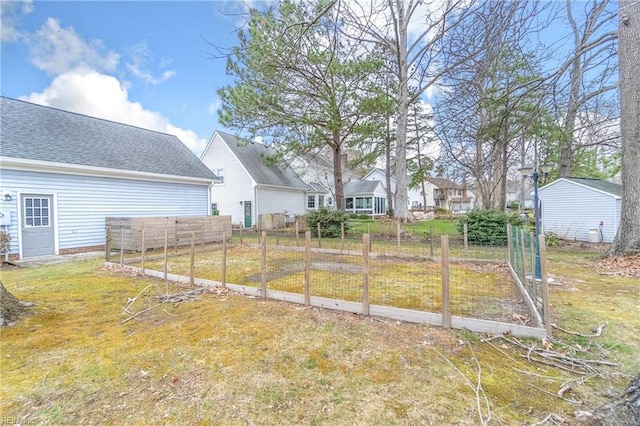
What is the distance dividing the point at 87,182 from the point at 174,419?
35.9ft

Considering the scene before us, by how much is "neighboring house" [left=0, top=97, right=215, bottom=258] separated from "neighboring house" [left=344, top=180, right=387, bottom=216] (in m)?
17.2

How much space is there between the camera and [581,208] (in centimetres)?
1205

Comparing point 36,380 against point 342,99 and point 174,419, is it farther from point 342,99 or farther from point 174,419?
point 342,99

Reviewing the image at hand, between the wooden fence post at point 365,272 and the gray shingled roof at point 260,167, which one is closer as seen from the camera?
the wooden fence post at point 365,272

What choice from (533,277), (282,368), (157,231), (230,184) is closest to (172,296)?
(282,368)

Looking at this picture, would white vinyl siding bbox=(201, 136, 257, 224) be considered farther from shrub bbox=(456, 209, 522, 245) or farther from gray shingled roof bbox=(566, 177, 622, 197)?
gray shingled roof bbox=(566, 177, 622, 197)

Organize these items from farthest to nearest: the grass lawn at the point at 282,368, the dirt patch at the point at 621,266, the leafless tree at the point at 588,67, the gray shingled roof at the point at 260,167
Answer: the gray shingled roof at the point at 260,167
the dirt patch at the point at 621,266
the leafless tree at the point at 588,67
the grass lawn at the point at 282,368

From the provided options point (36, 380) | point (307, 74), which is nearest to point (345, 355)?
point (36, 380)

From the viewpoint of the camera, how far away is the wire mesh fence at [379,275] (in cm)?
412

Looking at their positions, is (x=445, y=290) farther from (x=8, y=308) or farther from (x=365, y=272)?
(x=8, y=308)

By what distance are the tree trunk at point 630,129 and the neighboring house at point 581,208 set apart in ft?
14.6

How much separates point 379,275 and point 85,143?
1161cm

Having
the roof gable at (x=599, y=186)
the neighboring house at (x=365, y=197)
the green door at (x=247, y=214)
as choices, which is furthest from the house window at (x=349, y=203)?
the roof gable at (x=599, y=186)

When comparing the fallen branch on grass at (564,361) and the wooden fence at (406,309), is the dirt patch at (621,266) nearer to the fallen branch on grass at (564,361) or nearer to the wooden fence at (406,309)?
the wooden fence at (406,309)
